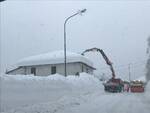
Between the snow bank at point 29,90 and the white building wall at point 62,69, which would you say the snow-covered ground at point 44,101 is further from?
the white building wall at point 62,69

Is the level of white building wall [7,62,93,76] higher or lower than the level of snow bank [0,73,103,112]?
higher

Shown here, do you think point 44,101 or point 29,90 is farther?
point 44,101

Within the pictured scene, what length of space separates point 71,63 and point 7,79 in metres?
52.2

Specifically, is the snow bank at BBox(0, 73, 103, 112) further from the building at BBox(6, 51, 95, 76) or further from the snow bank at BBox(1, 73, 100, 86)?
the building at BBox(6, 51, 95, 76)

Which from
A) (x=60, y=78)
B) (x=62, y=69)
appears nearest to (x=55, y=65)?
(x=62, y=69)

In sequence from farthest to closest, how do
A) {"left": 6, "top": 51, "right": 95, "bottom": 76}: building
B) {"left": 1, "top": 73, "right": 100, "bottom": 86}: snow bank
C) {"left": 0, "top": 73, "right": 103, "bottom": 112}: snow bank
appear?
{"left": 6, "top": 51, "right": 95, "bottom": 76}: building, {"left": 1, "top": 73, "right": 100, "bottom": 86}: snow bank, {"left": 0, "top": 73, "right": 103, "bottom": 112}: snow bank

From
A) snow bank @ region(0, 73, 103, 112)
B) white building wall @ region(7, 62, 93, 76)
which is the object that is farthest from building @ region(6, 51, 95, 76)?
snow bank @ region(0, 73, 103, 112)

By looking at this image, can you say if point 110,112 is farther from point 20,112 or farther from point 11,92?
point 11,92

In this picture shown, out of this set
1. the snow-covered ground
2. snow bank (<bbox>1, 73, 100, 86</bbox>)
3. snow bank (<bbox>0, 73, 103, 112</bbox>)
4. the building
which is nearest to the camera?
the snow-covered ground

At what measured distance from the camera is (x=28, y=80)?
27.2m

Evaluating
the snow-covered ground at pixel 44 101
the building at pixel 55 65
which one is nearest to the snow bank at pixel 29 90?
the snow-covered ground at pixel 44 101

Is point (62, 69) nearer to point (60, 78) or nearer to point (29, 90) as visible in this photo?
point (60, 78)

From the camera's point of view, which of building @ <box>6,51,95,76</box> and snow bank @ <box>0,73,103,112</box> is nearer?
snow bank @ <box>0,73,103,112</box>

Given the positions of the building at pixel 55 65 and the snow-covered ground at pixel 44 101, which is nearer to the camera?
the snow-covered ground at pixel 44 101
